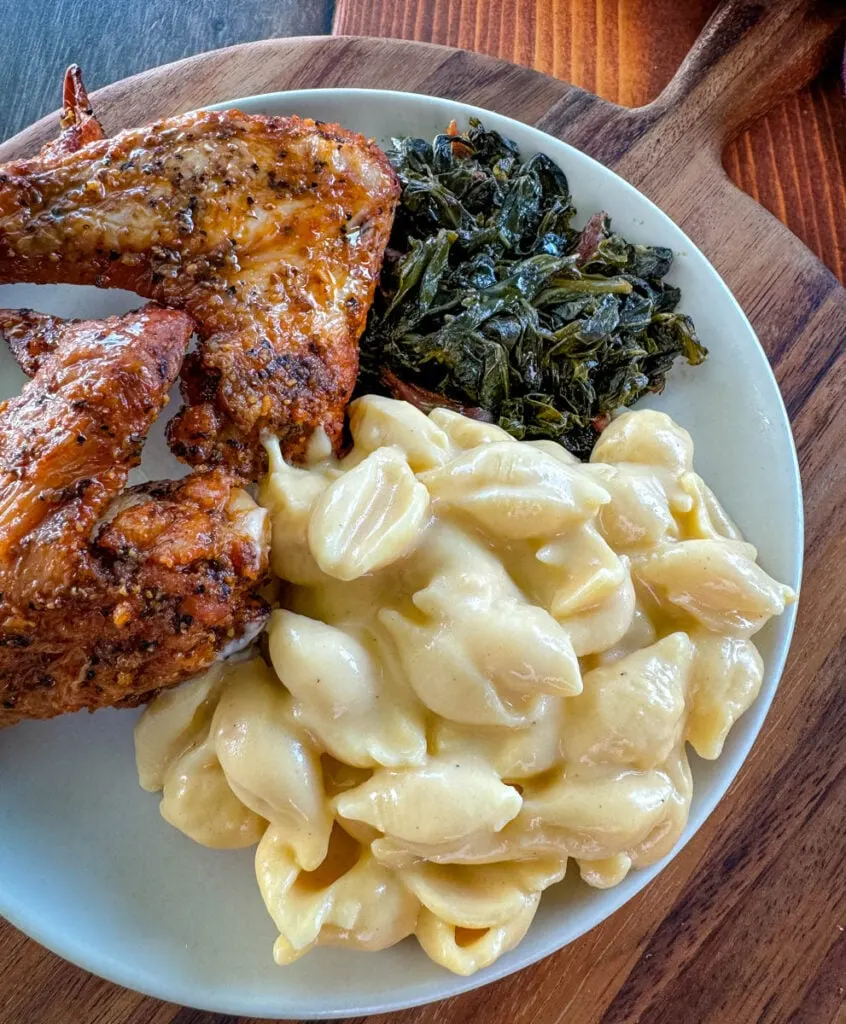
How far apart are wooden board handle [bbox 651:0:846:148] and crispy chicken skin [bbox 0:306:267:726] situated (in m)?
2.37

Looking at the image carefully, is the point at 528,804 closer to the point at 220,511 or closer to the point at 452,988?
the point at 452,988

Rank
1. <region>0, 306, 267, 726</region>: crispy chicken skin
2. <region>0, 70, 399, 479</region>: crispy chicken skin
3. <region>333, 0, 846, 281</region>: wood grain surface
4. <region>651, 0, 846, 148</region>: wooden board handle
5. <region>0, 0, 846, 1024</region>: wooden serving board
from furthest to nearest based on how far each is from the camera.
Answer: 1. <region>333, 0, 846, 281</region>: wood grain surface
2. <region>651, 0, 846, 148</region>: wooden board handle
3. <region>0, 0, 846, 1024</region>: wooden serving board
4. <region>0, 70, 399, 479</region>: crispy chicken skin
5. <region>0, 306, 267, 726</region>: crispy chicken skin

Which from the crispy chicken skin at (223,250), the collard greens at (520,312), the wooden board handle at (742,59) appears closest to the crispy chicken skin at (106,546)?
the crispy chicken skin at (223,250)

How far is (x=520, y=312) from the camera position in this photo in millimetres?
2680

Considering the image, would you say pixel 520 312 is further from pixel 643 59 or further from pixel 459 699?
pixel 643 59

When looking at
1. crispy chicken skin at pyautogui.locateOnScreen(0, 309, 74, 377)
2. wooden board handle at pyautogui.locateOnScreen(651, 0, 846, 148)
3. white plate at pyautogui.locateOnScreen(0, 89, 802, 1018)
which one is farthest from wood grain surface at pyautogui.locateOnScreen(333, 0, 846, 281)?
crispy chicken skin at pyautogui.locateOnScreen(0, 309, 74, 377)

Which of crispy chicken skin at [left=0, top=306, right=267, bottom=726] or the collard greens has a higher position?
the collard greens

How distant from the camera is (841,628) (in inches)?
111

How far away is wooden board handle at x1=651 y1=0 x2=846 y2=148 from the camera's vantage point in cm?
322

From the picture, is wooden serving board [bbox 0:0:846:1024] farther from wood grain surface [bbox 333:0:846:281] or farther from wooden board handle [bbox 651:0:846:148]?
wood grain surface [bbox 333:0:846:281]

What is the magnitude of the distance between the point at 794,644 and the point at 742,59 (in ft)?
7.73

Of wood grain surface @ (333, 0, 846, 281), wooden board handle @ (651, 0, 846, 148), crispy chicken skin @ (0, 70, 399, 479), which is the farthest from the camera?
wood grain surface @ (333, 0, 846, 281)

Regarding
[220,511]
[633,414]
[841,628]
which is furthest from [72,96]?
[841,628]

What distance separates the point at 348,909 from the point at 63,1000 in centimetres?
116
